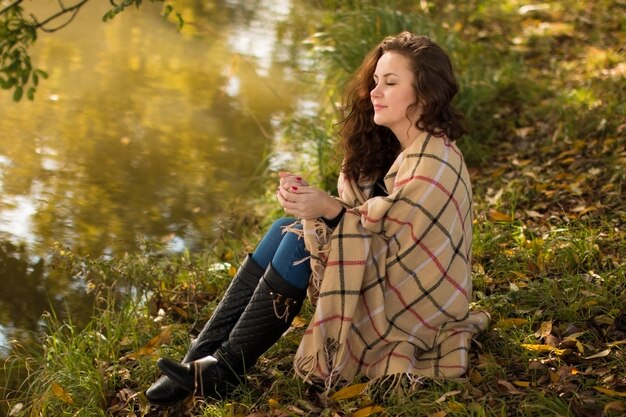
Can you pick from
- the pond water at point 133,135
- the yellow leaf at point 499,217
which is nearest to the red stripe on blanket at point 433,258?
the yellow leaf at point 499,217

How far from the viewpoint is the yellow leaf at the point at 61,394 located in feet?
10.4

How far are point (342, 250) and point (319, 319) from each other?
0.81ft

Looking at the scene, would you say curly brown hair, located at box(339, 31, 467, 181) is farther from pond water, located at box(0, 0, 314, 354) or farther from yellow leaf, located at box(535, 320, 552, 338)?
pond water, located at box(0, 0, 314, 354)

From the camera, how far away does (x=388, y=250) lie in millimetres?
2951

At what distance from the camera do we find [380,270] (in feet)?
9.61

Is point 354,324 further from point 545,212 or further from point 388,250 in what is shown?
point 545,212

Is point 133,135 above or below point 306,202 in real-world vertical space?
below

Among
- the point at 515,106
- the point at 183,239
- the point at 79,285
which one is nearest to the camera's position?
the point at 79,285

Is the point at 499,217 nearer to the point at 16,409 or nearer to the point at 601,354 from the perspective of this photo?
the point at 601,354

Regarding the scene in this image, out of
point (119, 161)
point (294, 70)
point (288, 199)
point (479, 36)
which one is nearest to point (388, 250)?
point (288, 199)

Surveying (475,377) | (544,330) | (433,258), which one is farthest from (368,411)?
(544,330)

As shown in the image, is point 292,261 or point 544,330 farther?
point 544,330

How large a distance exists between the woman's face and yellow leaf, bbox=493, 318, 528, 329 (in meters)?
0.82

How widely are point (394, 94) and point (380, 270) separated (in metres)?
0.60
